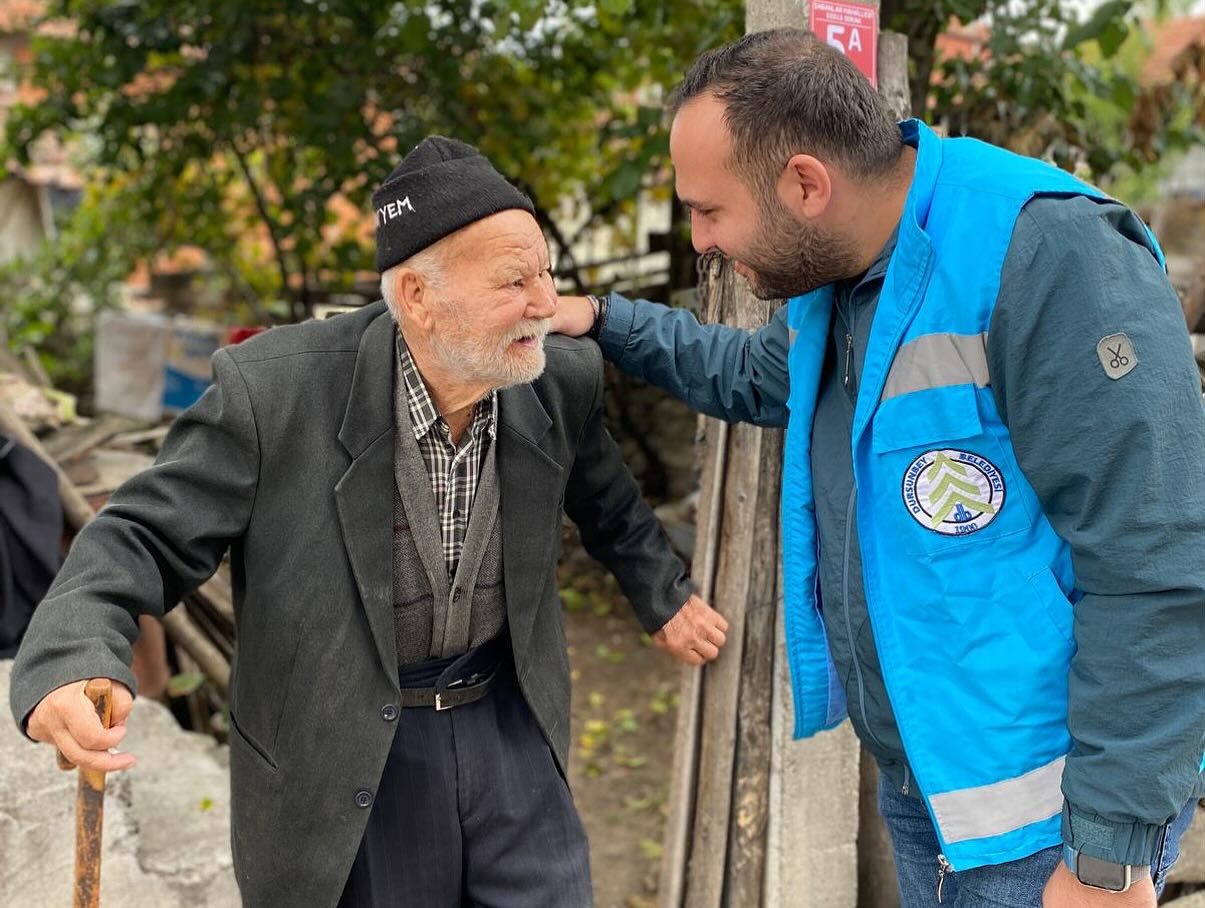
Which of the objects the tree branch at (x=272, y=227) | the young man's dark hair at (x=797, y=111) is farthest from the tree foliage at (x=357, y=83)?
the young man's dark hair at (x=797, y=111)

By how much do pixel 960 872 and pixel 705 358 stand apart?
3.68ft

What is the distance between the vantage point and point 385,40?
501 centimetres

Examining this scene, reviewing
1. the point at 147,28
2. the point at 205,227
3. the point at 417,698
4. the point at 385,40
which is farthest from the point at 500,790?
the point at 205,227

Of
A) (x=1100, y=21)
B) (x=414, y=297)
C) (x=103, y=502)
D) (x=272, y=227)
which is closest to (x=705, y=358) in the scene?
(x=414, y=297)

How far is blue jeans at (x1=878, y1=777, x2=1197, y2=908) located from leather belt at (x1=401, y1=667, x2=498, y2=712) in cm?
84

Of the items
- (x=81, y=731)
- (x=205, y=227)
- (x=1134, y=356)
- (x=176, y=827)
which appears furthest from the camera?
(x=205, y=227)

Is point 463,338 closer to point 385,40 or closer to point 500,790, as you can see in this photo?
point 500,790

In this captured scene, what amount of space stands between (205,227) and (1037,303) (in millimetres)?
6463

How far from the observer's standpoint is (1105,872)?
1630mm

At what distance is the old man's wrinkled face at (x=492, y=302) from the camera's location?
1.99m

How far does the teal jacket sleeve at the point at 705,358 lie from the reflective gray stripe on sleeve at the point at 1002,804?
2.86ft

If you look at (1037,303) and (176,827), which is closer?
(1037,303)

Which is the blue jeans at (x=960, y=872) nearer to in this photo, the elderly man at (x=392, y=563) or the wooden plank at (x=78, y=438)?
the elderly man at (x=392, y=563)

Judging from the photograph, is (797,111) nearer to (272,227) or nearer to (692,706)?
(692,706)
